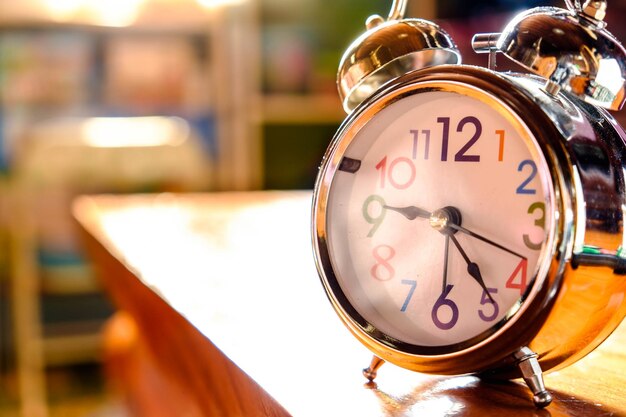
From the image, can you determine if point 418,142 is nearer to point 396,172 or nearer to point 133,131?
point 396,172

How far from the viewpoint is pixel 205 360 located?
30.3 inches

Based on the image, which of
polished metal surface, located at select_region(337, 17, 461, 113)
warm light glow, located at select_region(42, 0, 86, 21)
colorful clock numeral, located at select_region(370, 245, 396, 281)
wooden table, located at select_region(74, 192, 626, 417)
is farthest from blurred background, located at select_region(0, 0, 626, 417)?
colorful clock numeral, located at select_region(370, 245, 396, 281)

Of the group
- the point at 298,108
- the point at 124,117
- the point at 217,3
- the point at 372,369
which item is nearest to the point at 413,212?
A: the point at 372,369

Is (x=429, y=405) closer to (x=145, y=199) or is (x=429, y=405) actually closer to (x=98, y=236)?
(x=98, y=236)

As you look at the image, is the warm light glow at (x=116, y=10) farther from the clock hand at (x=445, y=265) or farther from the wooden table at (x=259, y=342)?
the clock hand at (x=445, y=265)

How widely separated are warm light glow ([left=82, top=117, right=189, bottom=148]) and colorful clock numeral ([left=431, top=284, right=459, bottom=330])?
3.36m

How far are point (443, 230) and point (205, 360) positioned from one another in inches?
11.9

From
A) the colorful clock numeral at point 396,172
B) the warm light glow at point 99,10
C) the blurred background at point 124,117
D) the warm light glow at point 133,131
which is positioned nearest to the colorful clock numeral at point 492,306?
the colorful clock numeral at point 396,172

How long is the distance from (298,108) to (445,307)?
3716 mm

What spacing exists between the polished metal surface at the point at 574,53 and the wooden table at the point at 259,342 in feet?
→ 0.73

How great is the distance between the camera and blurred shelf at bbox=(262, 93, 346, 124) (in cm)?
422

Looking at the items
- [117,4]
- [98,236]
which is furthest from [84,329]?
[98,236]

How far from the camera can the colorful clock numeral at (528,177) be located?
0.55 metres

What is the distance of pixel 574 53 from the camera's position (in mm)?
544
